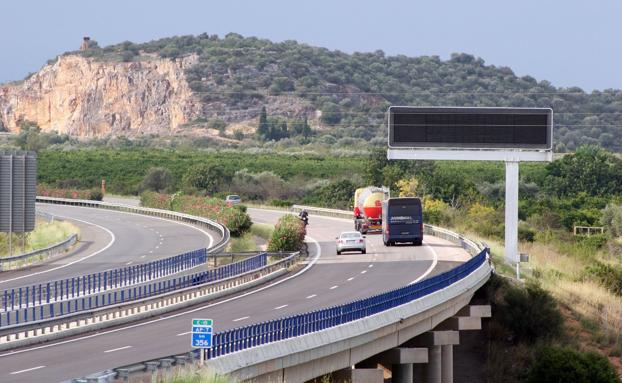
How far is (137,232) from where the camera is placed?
229 ft

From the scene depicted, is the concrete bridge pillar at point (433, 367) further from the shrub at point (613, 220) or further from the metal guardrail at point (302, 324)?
the shrub at point (613, 220)

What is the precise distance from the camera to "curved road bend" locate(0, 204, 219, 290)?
4695cm

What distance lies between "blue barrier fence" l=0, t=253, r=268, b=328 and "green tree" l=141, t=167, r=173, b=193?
224 ft

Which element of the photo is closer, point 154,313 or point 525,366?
point 154,313

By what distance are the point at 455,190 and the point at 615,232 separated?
2028 centimetres

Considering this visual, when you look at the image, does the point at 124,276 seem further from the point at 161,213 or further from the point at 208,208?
the point at 161,213

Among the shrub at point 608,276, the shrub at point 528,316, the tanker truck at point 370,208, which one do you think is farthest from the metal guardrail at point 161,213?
the shrub at point 608,276

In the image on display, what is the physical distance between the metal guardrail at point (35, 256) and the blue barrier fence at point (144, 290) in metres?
9.17

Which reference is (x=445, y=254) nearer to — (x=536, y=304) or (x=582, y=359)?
(x=536, y=304)

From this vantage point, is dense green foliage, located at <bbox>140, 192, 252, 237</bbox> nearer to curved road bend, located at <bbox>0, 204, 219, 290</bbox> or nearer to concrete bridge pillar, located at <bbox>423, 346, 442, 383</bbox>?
curved road bend, located at <bbox>0, 204, 219, 290</bbox>

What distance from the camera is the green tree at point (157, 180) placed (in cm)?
11450

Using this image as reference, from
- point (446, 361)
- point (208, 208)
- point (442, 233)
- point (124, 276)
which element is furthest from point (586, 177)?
point (446, 361)

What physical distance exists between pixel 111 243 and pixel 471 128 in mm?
18123

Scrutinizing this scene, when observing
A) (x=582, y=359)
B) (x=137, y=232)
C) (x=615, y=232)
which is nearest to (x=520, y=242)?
(x=615, y=232)
